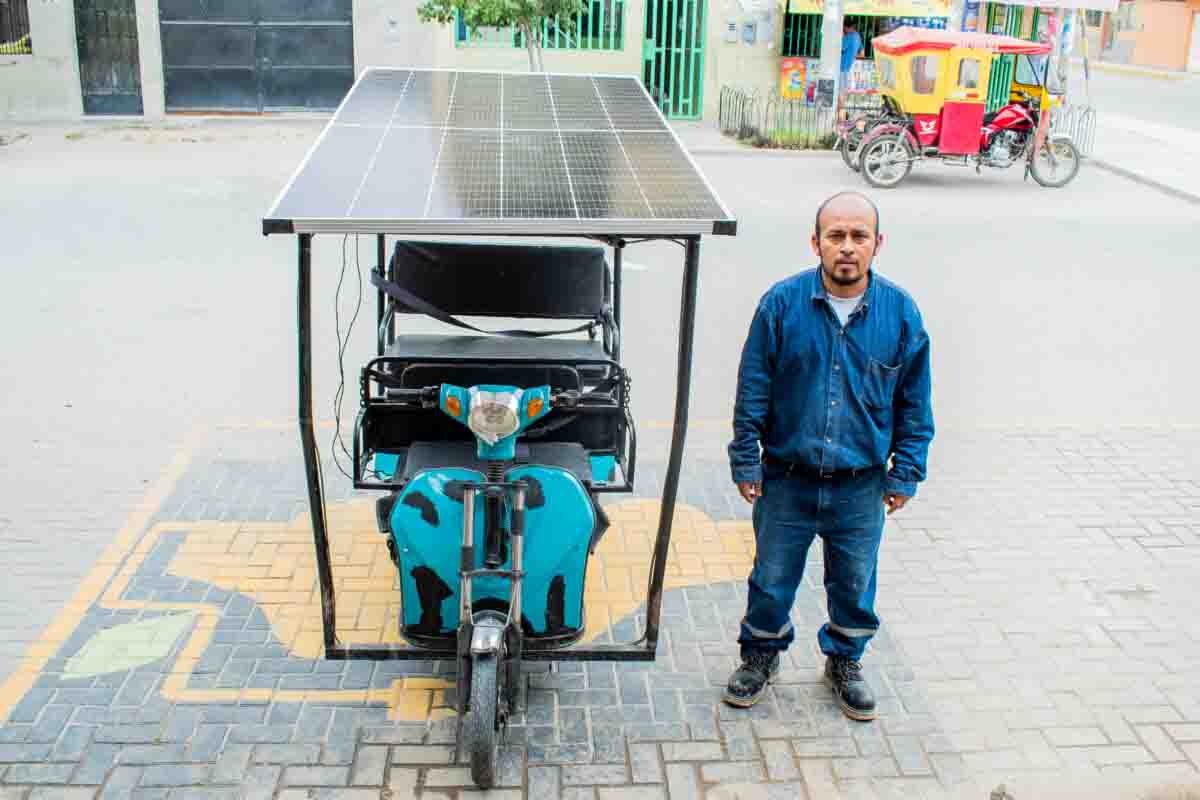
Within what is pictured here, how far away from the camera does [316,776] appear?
3.84m

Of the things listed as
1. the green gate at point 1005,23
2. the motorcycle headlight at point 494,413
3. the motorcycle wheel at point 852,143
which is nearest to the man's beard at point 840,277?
the motorcycle headlight at point 494,413

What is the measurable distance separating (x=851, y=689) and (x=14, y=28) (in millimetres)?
22208

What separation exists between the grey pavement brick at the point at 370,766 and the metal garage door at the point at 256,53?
64.0 ft

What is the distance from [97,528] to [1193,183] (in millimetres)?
15375

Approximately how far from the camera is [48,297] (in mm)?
9664

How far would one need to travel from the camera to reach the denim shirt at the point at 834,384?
3.87m

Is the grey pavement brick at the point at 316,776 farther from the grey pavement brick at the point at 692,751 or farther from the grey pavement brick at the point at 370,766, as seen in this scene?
the grey pavement brick at the point at 692,751

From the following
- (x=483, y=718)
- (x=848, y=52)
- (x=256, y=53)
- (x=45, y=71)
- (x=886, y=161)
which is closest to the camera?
(x=483, y=718)

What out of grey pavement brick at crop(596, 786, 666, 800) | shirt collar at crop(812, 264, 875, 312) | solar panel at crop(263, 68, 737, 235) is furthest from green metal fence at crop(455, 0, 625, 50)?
grey pavement brick at crop(596, 786, 666, 800)

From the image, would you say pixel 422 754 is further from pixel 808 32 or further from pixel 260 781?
pixel 808 32

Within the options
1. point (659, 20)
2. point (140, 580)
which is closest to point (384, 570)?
point (140, 580)

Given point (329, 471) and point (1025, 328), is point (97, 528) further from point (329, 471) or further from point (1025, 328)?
point (1025, 328)

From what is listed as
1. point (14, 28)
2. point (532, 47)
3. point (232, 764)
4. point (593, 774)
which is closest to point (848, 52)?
point (532, 47)

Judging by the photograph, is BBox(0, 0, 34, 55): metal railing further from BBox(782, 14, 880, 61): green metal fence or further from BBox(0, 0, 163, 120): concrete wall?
BBox(782, 14, 880, 61): green metal fence
